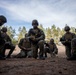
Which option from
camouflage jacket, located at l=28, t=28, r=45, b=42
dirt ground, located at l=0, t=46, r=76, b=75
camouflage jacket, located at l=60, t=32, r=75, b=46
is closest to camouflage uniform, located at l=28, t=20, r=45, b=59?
camouflage jacket, located at l=28, t=28, r=45, b=42

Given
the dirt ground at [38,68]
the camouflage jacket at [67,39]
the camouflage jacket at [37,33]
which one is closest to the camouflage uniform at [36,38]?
the camouflage jacket at [37,33]

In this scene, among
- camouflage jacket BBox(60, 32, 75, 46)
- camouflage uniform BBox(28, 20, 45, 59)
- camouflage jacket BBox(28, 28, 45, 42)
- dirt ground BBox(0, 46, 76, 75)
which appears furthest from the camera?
camouflage jacket BBox(60, 32, 75, 46)

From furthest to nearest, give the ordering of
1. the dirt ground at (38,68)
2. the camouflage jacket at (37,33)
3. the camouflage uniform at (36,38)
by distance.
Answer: the camouflage jacket at (37,33), the camouflage uniform at (36,38), the dirt ground at (38,68)

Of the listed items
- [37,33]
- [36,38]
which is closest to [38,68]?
[36,38]

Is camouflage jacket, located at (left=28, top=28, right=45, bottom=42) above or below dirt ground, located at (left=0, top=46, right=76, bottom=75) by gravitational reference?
above

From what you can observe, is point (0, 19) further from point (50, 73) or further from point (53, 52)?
point (53, 52)

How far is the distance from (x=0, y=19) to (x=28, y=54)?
16.9 ft

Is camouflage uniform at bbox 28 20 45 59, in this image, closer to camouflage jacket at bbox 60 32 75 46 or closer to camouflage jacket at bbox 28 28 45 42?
camouflage jacket at bbox 28 28 45 42

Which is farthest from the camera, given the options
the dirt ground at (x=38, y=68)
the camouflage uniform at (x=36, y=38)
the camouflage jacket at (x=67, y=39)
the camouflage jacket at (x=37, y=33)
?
the camouflage jacket at (x=67, y=39)

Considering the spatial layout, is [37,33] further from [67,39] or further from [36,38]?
[67,39]

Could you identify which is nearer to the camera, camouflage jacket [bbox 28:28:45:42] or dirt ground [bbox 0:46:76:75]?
dirt ground [bbox 0:46:76:75]

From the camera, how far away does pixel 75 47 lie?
7090mm

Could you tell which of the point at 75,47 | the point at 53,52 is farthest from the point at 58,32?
the point at 75,47

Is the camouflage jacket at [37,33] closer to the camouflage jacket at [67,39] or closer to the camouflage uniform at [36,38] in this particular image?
the camouflage uniform at [36,38]
